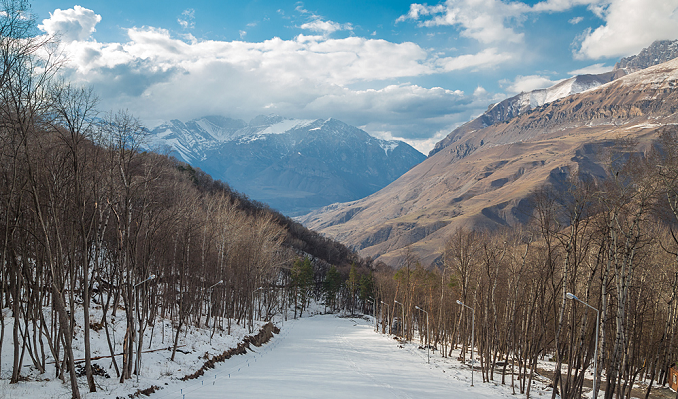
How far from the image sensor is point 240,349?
128 feet

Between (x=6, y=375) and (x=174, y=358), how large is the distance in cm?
1209

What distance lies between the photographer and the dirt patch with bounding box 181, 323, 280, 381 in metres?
27.5

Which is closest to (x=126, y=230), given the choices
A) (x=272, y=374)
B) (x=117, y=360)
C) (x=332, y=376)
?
(x=117, y=360)

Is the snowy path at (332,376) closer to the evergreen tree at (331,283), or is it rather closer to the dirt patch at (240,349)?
the dirt patch at (240,349)

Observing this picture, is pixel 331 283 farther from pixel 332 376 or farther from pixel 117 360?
pixel 117 360

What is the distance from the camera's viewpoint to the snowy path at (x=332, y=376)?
77.2 feet

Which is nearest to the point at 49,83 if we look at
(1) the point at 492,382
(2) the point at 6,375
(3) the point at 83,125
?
(3) the point at 83,125

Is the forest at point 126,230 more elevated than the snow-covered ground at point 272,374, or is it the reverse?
the forest at point 126,230

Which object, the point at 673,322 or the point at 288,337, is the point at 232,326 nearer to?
the point at 288,337

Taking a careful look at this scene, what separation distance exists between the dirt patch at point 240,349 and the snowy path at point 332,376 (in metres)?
0.55

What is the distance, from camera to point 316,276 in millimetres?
126875

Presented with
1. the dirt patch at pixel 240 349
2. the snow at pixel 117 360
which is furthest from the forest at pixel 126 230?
the dirt patch at pixel 240 349

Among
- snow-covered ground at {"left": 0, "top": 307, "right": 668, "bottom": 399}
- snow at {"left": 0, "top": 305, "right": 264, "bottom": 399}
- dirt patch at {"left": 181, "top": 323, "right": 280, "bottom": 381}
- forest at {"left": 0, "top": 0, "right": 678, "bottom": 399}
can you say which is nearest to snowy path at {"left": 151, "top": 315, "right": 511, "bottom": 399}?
snow-covered ground at {"left": 0, "top": 307, "right": 668, "bottom": 399}

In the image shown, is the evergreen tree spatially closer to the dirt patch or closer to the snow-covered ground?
the dirt patch
